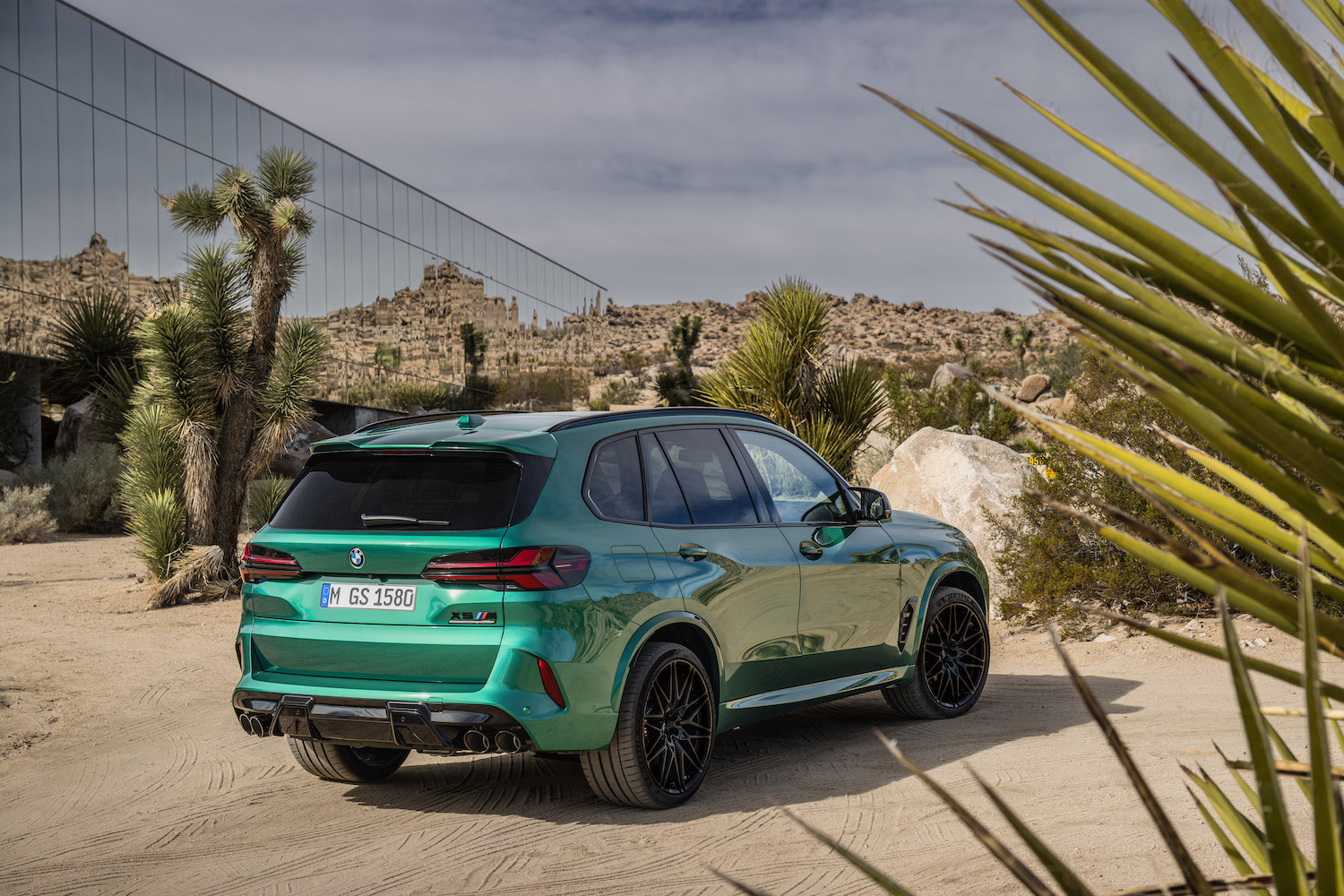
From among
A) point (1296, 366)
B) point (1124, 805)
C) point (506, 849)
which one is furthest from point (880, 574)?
point (1296, 366)

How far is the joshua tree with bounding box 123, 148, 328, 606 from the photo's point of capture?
13.3m

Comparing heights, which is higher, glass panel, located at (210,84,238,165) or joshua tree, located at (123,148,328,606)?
glass panel, located at (210,84,238,165)

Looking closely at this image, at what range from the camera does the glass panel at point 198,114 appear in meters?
26.6

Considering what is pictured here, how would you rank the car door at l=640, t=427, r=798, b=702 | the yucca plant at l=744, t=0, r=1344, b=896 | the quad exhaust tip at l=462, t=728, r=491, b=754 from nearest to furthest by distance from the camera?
the yucca plant at l=744, t=0, r=1344, b=896, the quad exhaust tip at l=462, t=728, r=491, b=754, the car door at l=640, t=427, r=798, b=702

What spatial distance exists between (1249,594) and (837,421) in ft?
48.7

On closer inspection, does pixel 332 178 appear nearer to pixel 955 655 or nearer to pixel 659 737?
pixel 955 655

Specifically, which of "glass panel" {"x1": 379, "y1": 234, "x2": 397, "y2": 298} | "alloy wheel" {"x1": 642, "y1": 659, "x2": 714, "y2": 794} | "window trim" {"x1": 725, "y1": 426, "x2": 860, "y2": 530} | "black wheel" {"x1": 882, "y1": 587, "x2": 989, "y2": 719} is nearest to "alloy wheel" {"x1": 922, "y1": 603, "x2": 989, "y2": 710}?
"black wheel" {"x1": 882, "y1": 587, "x2": 989, "y2": 719}

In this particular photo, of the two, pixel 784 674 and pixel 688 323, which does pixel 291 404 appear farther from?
pixel 688 323

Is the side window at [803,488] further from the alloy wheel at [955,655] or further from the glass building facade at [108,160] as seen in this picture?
the glass building facade at [108,160]

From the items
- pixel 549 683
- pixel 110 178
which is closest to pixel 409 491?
pixel 549 683

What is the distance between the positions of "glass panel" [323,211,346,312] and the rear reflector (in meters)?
28.3

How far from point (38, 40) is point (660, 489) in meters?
22.0

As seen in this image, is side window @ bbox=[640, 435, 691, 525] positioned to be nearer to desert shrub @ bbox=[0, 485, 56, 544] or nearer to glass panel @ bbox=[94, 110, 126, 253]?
desert shrub @ bbox=[0, 485, 56, 544]

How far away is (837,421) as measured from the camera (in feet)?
52.4
